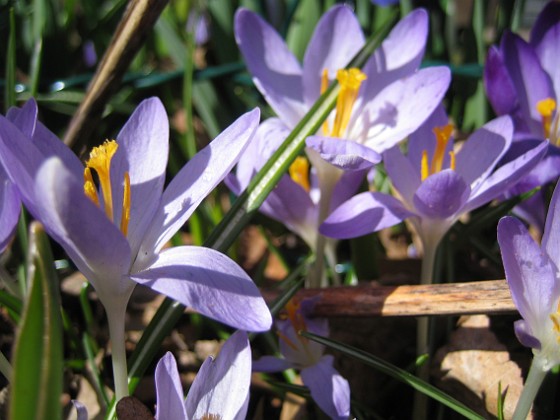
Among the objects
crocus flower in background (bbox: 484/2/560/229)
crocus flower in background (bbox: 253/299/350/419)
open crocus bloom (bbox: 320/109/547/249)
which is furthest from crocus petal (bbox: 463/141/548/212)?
crocus flower in background (bbox: 253/299/350/419)

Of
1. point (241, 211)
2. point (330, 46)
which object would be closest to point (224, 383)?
point (241, 211)

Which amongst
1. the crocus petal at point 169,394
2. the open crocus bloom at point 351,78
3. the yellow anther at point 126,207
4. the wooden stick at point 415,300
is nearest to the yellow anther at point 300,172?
the open crocus bloom at point 351,78

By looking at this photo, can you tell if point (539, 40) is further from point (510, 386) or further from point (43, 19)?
point (43, 19)

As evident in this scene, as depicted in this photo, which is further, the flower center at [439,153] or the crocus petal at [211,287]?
the flower center at [439,153]

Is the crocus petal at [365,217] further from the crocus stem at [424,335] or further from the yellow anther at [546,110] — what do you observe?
the yellow anther at [546,110]

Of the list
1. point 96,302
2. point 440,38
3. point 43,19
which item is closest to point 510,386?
point 96,302

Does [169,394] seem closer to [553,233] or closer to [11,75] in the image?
[553,233]
